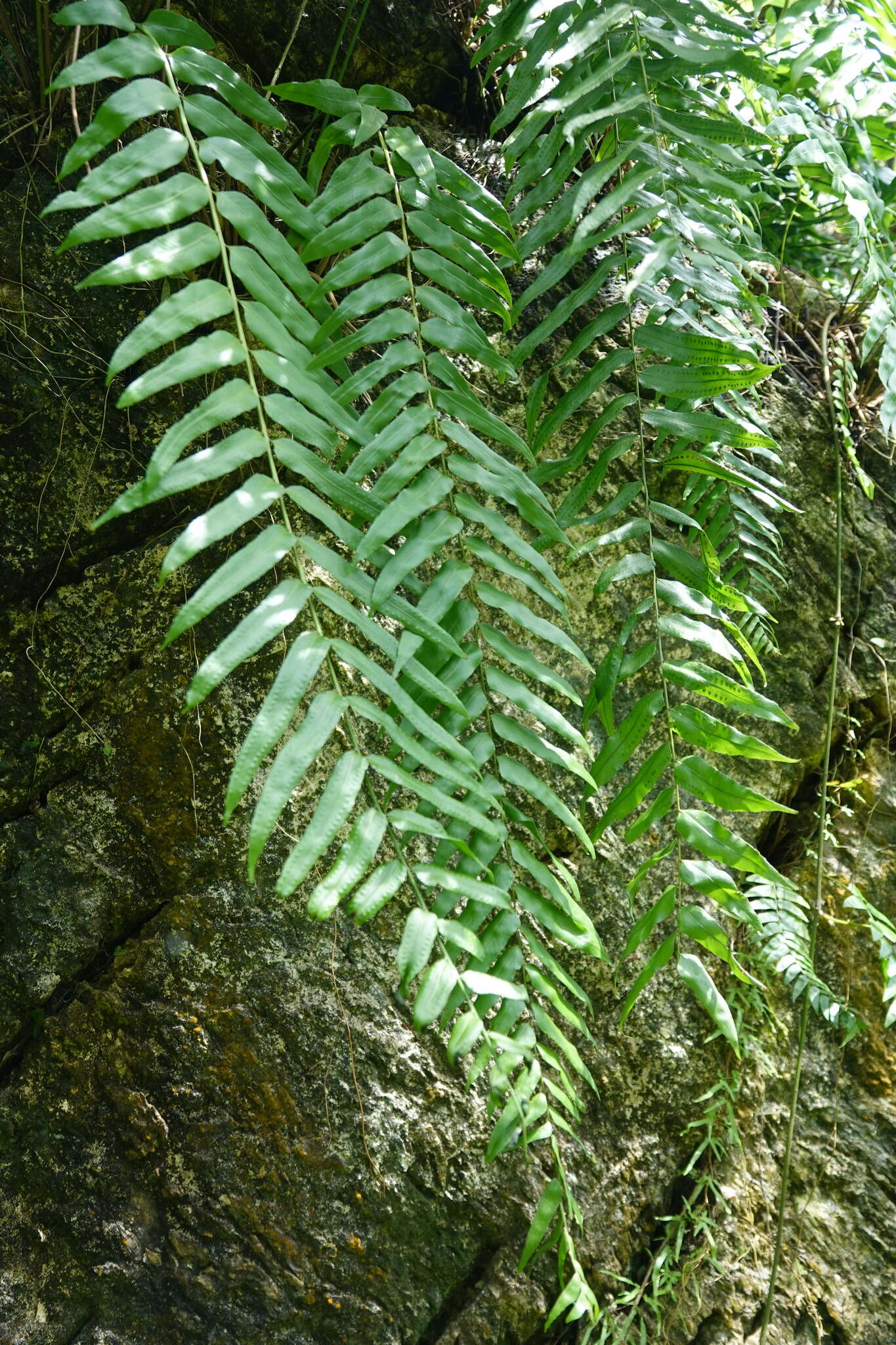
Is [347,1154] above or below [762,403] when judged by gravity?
below

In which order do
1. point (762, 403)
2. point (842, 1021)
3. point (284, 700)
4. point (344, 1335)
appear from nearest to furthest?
point (284, 700), point (344, 1335), point (842, 1021), point (762, 403)

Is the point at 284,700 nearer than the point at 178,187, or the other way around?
the point at 284,700

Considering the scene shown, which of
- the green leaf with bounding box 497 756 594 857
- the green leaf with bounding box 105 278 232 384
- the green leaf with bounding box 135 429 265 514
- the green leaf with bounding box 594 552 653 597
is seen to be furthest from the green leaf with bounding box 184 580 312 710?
the green leaf with bounding box 594 552 653 597

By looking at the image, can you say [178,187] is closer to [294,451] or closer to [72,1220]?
[294,451]

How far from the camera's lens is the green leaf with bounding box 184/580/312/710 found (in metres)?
0.72

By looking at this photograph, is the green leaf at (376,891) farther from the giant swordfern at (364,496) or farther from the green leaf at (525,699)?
the green leaf at (525,699)

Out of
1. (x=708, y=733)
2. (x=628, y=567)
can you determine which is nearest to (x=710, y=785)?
(x=708, y=733)

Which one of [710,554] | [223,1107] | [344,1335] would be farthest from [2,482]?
[344,1335]

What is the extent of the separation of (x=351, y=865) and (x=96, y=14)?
84 centimetres

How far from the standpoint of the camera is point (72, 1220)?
3.69 ft

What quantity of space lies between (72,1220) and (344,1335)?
38cm

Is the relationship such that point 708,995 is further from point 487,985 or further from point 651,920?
point 487,985

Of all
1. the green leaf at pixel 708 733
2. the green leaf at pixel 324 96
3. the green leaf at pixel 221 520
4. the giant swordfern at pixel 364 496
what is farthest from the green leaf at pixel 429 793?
the green leaf at pixel 324 96

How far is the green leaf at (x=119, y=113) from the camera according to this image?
85 centimetres
